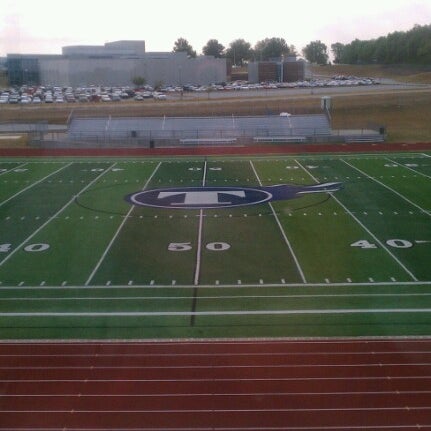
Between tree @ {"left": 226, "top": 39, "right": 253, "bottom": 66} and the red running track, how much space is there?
92871mm

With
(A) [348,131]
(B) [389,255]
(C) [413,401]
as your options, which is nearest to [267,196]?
(B) [389,255]

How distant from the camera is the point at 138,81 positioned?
62.2 meters

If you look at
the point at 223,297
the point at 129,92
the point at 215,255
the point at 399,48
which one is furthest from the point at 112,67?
the point at 223,297

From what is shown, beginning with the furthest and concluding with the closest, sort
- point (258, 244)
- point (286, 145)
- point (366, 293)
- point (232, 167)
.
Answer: point (286, 145)
point (232, 167)
point (258, 244)
point (366, 293)

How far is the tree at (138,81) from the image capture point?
6053 centimetres

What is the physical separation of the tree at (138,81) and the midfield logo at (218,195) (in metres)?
39.6

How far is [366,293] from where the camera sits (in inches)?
474

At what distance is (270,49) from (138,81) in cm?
3556

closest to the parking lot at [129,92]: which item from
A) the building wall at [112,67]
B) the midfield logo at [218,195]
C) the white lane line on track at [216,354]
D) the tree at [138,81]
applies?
the tree at [138,81]

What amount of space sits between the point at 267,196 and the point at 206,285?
8804mm

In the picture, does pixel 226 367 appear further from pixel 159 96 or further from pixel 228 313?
pixel 159 96

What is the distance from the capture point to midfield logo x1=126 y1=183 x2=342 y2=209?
19906 millimetres

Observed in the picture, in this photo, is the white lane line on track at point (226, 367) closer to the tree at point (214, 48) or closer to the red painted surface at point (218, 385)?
the red painted surface at point (218, 385)

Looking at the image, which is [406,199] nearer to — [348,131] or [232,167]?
[232,167]
